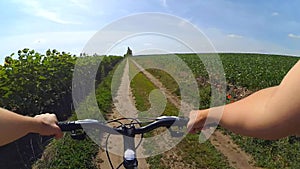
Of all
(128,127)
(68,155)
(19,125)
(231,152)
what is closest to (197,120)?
(128,127)

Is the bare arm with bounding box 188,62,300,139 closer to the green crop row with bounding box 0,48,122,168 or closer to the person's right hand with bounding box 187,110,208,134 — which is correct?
the person's right hand with bounding box 187,110,208,134

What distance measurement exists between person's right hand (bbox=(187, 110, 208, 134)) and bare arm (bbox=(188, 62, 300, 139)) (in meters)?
0.25

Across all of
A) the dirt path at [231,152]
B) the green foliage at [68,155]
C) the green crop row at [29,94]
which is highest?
the green crop row at [29,94]

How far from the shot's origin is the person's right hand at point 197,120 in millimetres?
1738

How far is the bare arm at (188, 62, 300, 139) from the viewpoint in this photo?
3.37ft

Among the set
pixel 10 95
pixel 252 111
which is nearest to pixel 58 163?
pixel 10 95

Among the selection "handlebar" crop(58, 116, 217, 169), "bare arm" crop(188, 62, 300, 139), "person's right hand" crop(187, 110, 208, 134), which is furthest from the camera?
"handlebar" crop(58, 116, 217, 169)

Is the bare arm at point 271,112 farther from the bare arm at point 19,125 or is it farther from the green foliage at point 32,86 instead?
the green foliage at point 32,86

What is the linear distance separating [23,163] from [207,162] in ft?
11.9

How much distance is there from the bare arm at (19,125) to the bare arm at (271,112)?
81 centimetres

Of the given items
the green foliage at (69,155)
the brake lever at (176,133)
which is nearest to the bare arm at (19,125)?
the brake lever at (176,133)

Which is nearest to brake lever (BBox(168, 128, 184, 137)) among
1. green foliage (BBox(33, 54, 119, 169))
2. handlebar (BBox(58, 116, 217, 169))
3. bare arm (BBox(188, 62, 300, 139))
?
handlebar (BBox(58, 116, 217, 169))

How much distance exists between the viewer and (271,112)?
1.13m

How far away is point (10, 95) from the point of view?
7469mm
